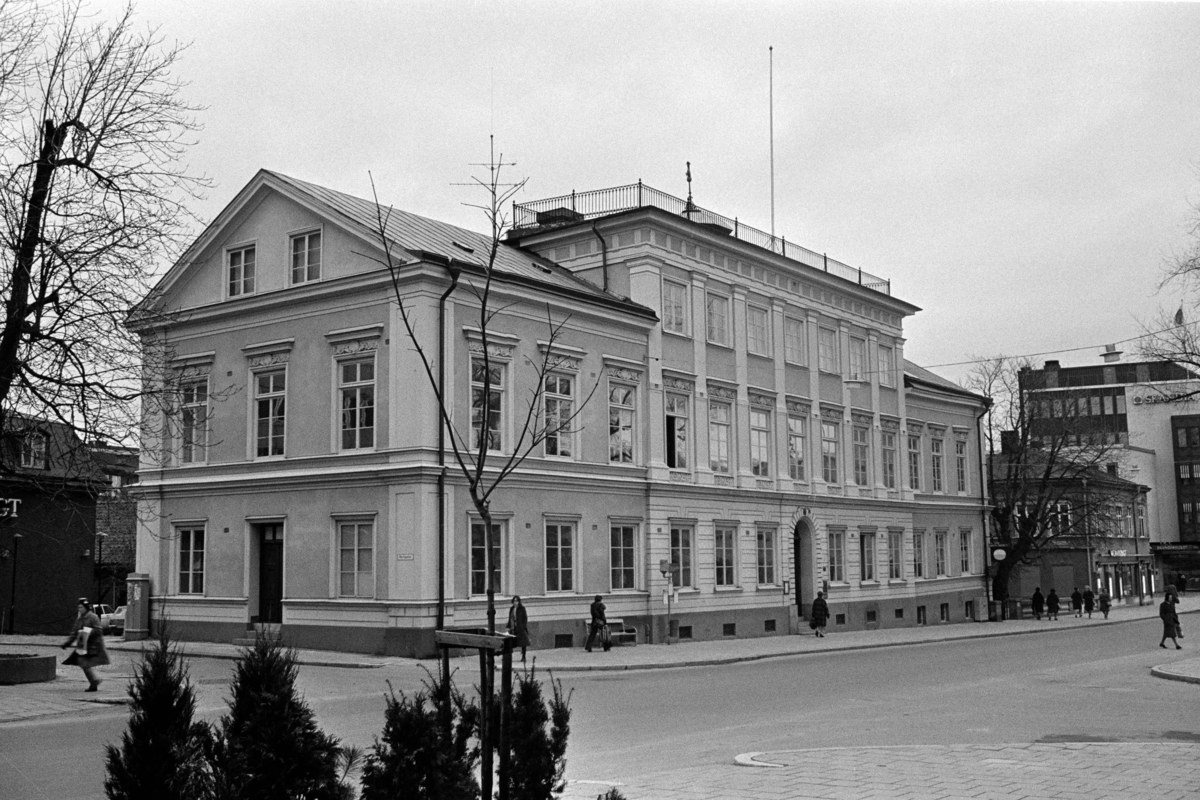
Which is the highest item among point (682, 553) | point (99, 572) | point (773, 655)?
point (682, 553)

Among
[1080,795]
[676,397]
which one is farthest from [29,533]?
[1080,795]

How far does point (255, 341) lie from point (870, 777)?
2584 centimetres

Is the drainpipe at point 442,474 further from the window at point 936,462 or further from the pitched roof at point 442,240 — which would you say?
the window at point 936,462

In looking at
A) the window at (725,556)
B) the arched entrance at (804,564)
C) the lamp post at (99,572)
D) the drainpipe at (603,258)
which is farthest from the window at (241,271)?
the arched entrance at (804,564)

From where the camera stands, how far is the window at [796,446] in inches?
1702

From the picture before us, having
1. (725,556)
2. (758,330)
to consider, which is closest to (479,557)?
(725,556)

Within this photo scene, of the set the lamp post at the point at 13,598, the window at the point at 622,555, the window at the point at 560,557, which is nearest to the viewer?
the window at the point at 560,557

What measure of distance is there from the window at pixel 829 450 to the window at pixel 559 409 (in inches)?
564

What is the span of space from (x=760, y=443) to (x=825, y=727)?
26.1m

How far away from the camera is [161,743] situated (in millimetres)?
5730

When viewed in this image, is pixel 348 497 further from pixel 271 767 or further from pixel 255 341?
pixel 271 767

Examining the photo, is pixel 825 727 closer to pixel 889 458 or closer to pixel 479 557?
pixel 479 557

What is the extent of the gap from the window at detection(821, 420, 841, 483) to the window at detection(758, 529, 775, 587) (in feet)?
14.4

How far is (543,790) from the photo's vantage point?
7.33 metres
